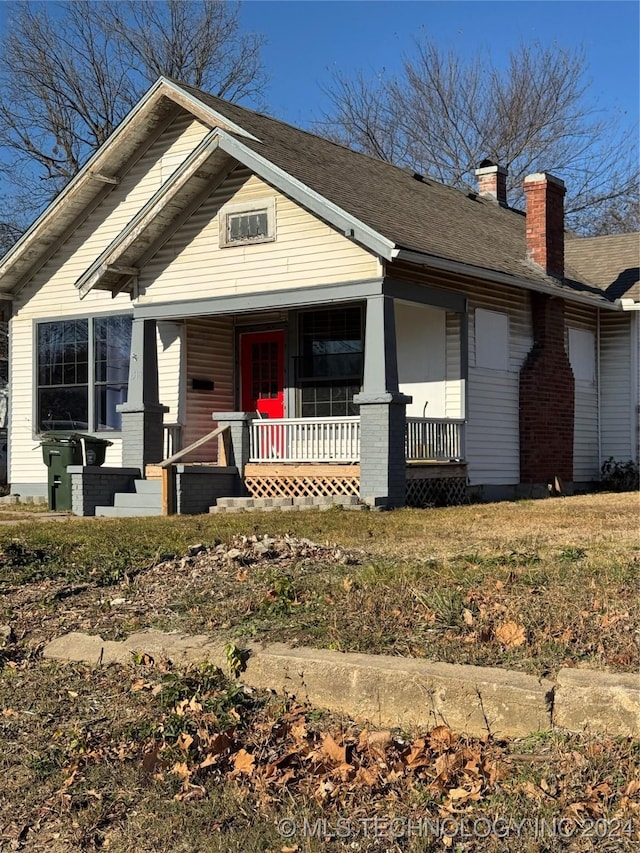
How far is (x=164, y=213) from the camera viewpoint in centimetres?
1652

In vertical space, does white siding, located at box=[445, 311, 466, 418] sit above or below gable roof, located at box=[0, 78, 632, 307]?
below

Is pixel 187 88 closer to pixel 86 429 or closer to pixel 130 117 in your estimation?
pixel 130 117

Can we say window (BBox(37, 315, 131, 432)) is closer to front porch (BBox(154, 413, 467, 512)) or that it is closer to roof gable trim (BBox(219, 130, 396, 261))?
front porch (BBox(154, 413, 467, 512))

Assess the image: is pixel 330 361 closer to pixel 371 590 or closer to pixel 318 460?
pixel 318 460

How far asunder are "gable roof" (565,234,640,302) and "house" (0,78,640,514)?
0.10 meters

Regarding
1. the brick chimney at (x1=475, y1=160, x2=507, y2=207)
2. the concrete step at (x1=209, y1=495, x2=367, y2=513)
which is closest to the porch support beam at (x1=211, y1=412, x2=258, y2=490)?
the concrete step at (x1=209, y1=495, x2=367, y2=513)


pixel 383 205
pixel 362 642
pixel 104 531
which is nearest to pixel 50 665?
pixel 362 642

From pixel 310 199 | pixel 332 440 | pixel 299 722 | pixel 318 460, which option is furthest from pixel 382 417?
pixel 299 722

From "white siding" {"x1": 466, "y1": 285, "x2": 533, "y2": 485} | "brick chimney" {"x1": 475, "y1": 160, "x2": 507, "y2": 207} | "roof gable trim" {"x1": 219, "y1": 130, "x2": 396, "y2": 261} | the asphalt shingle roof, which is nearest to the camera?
"roof gable trim" {"x1": 219, "y1": 130, "x2": 396, "y2": 261}

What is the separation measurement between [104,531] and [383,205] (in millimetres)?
7687

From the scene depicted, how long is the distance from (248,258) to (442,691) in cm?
1203

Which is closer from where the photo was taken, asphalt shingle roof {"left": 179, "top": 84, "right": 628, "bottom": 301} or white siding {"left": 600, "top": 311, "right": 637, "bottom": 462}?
asphalt shingle roof {"left": 179, "top": 84, "right": 628, "bottom": 301}

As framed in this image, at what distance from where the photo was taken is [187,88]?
18.1m

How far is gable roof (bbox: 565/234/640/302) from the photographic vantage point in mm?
20375
